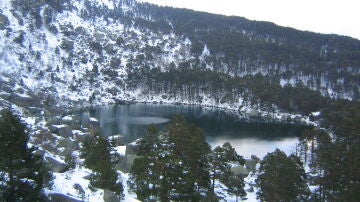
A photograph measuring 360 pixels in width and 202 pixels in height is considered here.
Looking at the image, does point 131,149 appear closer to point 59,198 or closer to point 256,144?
Answer: point 59,198

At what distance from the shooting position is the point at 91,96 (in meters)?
191

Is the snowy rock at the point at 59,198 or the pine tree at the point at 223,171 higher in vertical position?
the snowy rock at the point at 59,198

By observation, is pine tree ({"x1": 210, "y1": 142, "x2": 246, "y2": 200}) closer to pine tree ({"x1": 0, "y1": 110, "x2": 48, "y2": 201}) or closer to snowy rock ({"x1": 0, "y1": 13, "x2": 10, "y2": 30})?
pine tree ({"x1": 0, "y1": 110, "x2": 48, "y2": 201})

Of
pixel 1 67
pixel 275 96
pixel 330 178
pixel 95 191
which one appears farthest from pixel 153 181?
pixel 275 96

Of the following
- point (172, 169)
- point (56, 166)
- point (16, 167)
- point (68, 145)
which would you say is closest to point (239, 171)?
point (68, 145)

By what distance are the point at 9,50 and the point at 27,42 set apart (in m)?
18.7

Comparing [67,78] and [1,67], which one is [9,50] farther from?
[67,78]

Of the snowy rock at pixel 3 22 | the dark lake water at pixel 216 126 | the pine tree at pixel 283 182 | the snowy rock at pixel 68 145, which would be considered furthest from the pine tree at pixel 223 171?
the snowy rock at pixel 3 22

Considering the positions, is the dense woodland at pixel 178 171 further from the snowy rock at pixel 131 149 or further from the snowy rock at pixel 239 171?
the snowy rock at pixel 131 149

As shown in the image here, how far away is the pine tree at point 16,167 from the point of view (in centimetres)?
1833

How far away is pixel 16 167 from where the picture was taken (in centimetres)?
1889

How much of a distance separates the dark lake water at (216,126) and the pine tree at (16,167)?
79169mm

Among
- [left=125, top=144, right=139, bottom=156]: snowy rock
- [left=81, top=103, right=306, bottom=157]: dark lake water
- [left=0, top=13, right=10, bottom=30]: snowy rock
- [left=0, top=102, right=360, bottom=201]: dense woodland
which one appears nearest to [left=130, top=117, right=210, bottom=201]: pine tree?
[left=0, top=102, right=360, bottom=201]: dense woodland

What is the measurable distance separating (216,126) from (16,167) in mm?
119891
